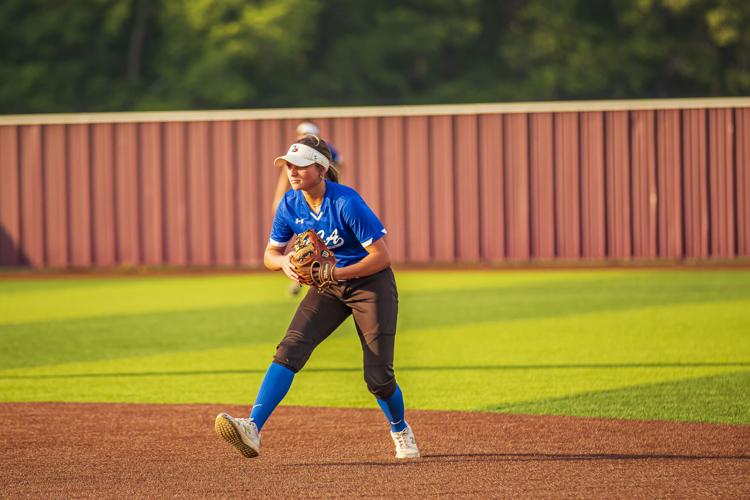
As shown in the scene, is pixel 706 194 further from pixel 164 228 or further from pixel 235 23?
pixel 235 23

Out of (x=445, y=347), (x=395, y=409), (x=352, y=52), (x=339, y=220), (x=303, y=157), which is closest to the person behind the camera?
(x=303, y=157)

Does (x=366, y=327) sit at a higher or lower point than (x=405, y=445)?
higher

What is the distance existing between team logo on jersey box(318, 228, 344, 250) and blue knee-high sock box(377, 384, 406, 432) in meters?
0.90

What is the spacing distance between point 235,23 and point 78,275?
14631mm

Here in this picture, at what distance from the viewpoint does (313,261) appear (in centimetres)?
686

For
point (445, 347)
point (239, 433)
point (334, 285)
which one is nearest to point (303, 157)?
point (334, 285)

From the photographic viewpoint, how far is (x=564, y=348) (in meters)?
12.6

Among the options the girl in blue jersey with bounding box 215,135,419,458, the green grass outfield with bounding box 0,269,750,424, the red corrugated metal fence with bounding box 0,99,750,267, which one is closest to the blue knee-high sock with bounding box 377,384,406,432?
the girl in blue jersey with bounding box 215,135,419,458

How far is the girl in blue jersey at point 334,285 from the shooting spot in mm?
6867

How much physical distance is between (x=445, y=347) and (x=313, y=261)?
6191mm

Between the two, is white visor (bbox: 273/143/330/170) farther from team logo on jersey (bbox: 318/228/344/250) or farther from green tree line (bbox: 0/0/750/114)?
green tree line (bbox: 0/0/750/114)

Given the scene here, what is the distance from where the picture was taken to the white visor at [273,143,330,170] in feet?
22.2

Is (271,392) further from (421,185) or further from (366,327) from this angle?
(421,185)

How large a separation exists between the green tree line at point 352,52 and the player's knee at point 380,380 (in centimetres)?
3002
